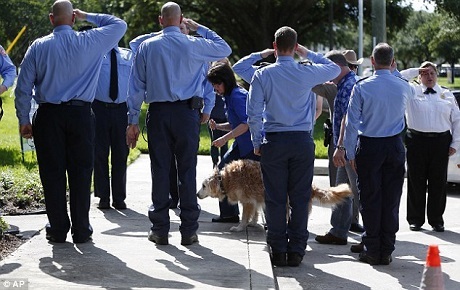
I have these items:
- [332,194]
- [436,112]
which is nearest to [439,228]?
[436,112]

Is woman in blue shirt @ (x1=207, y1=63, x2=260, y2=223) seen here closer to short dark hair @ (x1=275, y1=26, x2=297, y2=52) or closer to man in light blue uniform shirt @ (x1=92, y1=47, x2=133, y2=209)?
short dark hair @ (x1=275, y1=26, x2=297, y2=52)

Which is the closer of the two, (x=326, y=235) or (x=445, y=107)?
(x=326, y=235)

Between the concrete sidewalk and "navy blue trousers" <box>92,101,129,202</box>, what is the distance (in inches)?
37.4

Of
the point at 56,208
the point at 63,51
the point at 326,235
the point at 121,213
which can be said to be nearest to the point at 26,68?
the point at 63,51

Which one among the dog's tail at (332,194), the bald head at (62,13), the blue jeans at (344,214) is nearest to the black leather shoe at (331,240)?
the blue jeans at (344,214)

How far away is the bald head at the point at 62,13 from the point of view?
8.18m

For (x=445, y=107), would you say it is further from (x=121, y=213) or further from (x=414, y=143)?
(x=121, y=213)

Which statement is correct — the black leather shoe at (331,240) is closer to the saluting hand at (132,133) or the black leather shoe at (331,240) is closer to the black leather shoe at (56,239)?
the saluting hand at (132,133)

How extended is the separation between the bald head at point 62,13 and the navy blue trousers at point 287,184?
6.58 ft

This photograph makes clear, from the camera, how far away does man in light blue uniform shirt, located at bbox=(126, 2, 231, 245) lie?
27.4 feet

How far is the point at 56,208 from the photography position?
8391 millimetres

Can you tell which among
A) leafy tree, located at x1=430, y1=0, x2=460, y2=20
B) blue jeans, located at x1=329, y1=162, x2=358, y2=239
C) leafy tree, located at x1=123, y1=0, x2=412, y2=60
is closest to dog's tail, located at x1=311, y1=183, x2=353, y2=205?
blue jeans, located at x1=329, y1=162, x2=358, y2=239

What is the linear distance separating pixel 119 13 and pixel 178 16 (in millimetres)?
32939

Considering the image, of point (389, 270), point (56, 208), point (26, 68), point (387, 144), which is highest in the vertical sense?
point (26, 68)
